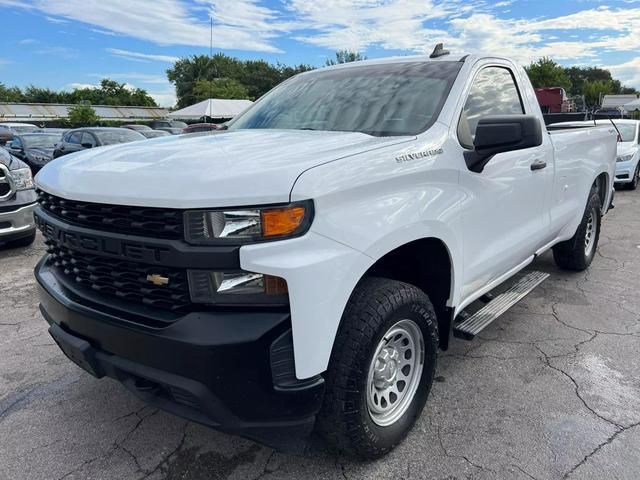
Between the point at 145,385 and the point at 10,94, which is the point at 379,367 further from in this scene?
the point at 10,94

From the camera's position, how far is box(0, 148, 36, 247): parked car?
19.7 feet

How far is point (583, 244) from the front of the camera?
5168 millimetres

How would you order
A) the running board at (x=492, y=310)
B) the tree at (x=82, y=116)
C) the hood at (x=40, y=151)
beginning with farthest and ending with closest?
the tree at (x=82, y=116) < the hood at (x=40, y=151) < the running board at (x=492, y=310)

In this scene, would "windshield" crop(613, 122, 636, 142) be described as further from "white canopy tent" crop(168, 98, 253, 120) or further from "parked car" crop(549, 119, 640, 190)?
"white canopy tent" crop(168, 98, 253, 120)

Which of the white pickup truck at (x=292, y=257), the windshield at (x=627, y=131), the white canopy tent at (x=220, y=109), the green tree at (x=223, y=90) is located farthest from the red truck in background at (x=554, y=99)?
the green tree at (x=223, y=90)

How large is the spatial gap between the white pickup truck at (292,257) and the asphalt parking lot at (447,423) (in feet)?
1.09

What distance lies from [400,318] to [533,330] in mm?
2115

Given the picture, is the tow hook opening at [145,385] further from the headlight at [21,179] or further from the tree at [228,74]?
the tree at [228,74]

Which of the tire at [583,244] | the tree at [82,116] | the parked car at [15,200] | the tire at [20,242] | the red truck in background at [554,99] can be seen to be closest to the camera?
the tire at [583,244]

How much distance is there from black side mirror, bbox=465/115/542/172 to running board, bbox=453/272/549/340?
1076 mm

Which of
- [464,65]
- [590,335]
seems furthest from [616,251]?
[464,65]

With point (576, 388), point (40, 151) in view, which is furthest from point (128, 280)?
point (40, 151)

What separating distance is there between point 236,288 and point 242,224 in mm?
237

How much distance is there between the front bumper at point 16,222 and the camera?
6047mm
